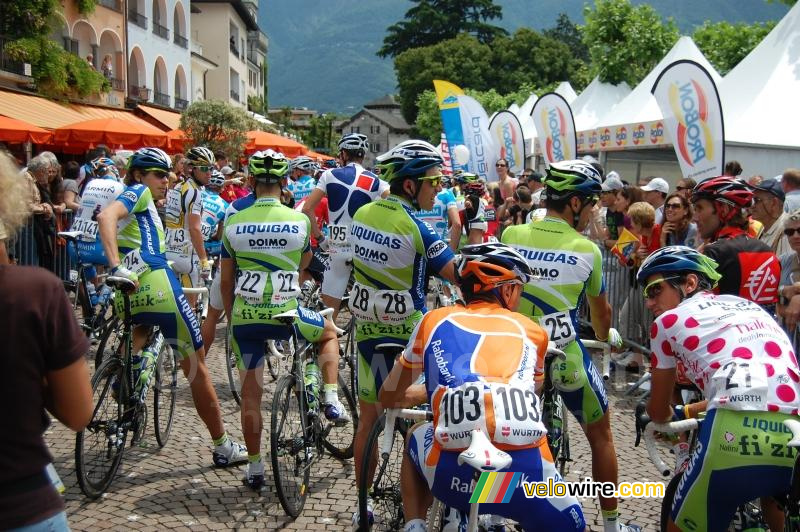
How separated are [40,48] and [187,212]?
1820cm

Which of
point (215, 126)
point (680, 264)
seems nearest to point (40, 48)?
point (215, 126)

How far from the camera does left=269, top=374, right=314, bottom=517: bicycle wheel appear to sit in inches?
182

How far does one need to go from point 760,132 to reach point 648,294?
35.7 ft

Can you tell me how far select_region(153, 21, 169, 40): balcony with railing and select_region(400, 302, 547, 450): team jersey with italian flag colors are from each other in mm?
39837

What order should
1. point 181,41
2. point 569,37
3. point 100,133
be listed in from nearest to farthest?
point 100,133 → point 181,41 → point 569,37

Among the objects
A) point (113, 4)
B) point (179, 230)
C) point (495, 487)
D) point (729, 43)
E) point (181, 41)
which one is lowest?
point (495, 487)

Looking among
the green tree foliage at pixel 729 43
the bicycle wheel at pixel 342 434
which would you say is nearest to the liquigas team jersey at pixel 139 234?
the bicycle wheel at pixel 342 434

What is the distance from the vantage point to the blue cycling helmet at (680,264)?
3.51m

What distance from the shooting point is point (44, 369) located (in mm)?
2236

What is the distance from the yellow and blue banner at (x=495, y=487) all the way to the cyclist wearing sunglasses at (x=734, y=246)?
279cm

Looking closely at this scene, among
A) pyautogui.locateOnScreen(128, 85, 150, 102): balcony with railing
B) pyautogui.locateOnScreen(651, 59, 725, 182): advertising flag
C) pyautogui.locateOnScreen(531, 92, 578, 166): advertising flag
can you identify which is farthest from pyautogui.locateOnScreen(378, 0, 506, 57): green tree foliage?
pyautogui.locateOnScreen(651, 59, 725, 182): advertising flag

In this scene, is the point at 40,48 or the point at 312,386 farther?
the point at 40,48

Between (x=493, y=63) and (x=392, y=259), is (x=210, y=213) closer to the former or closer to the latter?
(x=392, y=259)

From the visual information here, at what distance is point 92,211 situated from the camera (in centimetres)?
809
